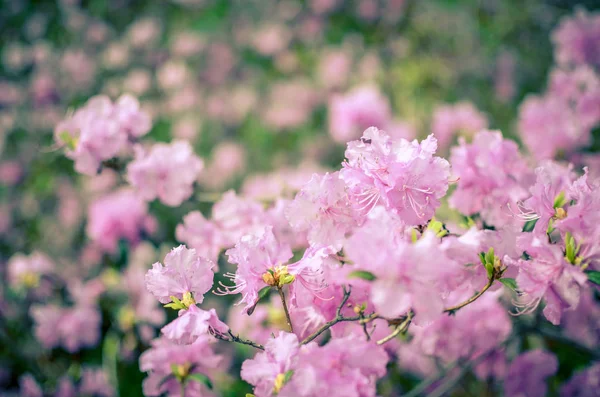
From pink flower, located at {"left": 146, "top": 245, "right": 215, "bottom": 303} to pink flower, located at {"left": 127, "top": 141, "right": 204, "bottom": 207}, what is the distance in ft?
1.25

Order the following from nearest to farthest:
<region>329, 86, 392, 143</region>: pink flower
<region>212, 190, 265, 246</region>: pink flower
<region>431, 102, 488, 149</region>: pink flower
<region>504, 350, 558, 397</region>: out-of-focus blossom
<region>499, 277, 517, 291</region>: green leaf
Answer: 1. <region>499, 277, 517, 291</region>: green leaf
2. <region>212, 190, 265, 246</region>: pink flower
3. <region>504, 350, 558, 397</region>: out-of-focus blossom
4. <region>431, 102, 488, 149</region>: pink flower
5. <region>329, 86, 392, 143</region>: pink flower

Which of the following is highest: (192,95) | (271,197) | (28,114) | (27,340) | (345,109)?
(271,197)

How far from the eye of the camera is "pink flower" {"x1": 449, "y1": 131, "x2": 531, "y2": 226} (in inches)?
32.8

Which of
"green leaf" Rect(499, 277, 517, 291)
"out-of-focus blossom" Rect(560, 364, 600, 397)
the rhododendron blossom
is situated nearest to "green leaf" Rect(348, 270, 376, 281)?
the rhododendron blossom

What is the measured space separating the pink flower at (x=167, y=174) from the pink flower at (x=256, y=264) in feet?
Result: 1.32

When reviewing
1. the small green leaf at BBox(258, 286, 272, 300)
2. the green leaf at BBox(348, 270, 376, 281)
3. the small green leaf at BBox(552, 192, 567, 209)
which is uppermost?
the small green leaf at BBox(552, 192, 567, 209)

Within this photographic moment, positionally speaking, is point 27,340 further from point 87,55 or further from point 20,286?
point 87,55

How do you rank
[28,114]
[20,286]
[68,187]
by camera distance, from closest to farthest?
[20,286] → [68,187] → [28,114]

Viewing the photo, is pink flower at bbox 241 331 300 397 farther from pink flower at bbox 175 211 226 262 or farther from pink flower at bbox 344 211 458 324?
pink flower at bbox 175 211 226 262

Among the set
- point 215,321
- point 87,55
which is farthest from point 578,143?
point 87,55

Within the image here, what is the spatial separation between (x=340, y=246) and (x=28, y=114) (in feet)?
8.41

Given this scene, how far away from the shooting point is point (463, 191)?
850mm

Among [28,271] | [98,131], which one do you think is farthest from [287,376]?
[28,271]

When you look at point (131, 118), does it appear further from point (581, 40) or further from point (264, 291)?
point (581, 40)
